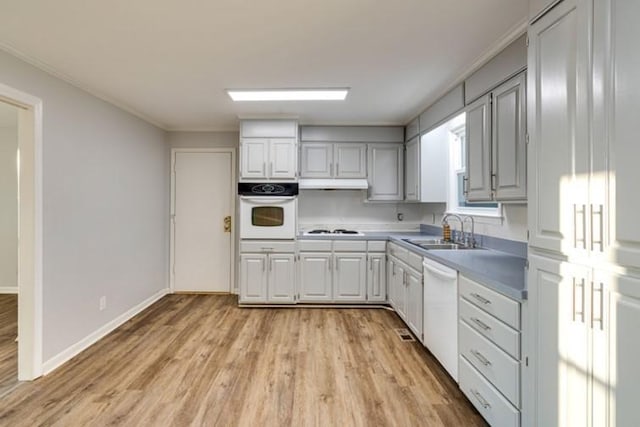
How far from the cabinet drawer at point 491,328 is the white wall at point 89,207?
10.2ft

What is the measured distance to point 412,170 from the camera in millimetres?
4168

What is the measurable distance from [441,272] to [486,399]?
2.83 feet

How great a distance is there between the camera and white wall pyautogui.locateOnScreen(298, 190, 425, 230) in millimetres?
4758

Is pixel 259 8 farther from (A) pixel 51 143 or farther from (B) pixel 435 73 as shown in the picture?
(A) pixel 51 143

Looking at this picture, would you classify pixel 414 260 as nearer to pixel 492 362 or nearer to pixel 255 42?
pixel 492 362

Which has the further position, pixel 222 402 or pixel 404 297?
pixel 404 297

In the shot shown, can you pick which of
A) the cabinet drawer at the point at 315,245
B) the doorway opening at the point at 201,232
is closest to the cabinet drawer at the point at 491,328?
the cabinet drawer at the point at 315,245

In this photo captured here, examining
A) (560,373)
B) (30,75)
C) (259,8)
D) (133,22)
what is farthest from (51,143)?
(560,373)

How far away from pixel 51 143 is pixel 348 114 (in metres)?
2.92

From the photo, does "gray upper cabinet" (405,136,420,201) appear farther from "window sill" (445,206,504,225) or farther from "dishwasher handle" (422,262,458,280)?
"dishwasher handle" (422,262,458,280)

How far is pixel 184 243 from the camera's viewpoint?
485 centimetres

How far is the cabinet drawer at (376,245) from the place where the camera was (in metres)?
4.14

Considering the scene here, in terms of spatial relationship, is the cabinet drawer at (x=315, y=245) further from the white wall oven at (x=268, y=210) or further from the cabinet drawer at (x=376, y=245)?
the cabinet drawer at (x=376, y=245)

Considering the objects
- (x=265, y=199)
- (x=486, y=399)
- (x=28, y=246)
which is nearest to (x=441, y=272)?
(x=486, y=399)
